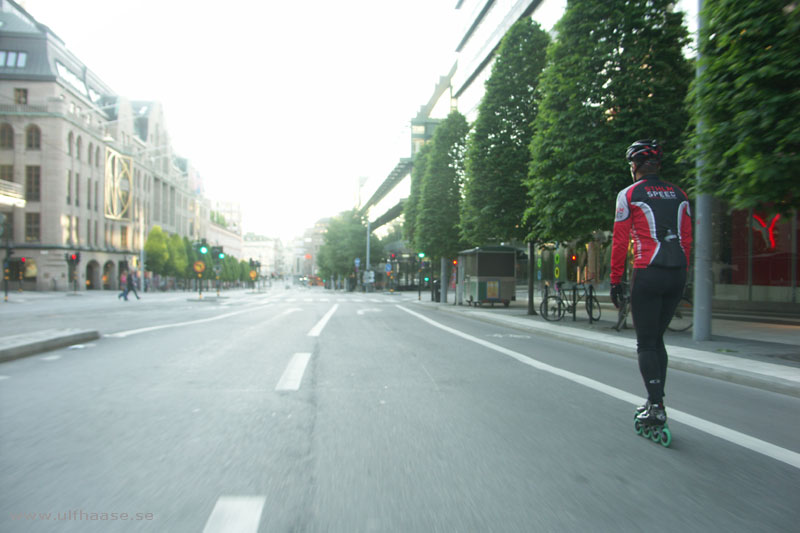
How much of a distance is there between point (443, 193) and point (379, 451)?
26428mm

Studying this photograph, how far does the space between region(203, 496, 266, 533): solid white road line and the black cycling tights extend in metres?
2.68

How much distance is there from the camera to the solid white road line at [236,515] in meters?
2.22

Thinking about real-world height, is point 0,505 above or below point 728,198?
below

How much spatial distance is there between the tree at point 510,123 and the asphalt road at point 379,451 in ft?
41.4

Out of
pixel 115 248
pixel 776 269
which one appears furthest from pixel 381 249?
pixel 776 269

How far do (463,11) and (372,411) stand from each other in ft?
152

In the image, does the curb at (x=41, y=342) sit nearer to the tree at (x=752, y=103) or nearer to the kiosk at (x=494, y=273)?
the tree at (x=752, y=103)

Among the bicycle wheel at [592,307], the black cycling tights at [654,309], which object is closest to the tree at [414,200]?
the bicycle wheel at [592,307]

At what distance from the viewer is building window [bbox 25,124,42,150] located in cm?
Answer: 4775

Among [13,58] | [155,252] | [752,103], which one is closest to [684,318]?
[752,103]

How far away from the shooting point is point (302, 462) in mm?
3070

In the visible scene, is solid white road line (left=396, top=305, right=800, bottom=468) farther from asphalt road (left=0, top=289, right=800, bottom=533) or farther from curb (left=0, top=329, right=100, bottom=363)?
curb (left=0, top=329, right=100, bottom=363)

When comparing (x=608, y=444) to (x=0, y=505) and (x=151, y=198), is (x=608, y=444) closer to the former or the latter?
(x=0, y=505)

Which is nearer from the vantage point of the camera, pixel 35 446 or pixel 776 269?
pixel 35 446
